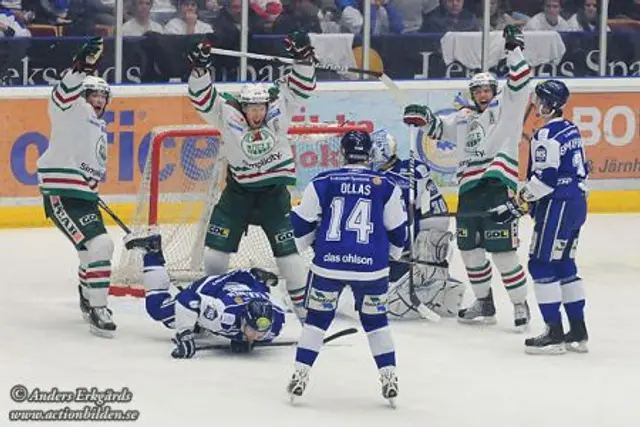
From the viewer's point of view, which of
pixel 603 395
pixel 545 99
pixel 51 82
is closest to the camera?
pixel 603 395

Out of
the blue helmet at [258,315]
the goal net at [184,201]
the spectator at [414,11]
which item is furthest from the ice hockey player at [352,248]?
the spectator at [414,11]

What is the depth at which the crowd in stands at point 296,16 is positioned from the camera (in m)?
13.0

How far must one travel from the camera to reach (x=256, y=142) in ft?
31.6

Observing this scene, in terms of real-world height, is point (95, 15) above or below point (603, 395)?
above

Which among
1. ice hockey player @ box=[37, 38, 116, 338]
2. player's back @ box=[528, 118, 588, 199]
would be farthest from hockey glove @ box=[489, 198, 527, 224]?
ice hockey player @ box=[37, 38, 116, 338]

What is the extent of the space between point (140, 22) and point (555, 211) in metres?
4.48

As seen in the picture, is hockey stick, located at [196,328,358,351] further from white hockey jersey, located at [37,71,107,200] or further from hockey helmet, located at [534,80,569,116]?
hockey helmet, located at [534,80,569,116]

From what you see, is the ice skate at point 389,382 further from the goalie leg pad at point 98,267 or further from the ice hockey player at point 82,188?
the goalie leg pad at point 98,267

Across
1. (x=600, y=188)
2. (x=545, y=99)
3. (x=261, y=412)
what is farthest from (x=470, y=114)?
(x=600, y=188)

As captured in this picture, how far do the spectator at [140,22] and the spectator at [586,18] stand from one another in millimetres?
2873

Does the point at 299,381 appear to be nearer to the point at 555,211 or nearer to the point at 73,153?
the point at 555,211

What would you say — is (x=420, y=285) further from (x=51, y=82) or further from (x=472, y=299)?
(x=51, y=82)

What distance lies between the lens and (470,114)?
1024 centimetres

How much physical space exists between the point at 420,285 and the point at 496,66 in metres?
3.90
